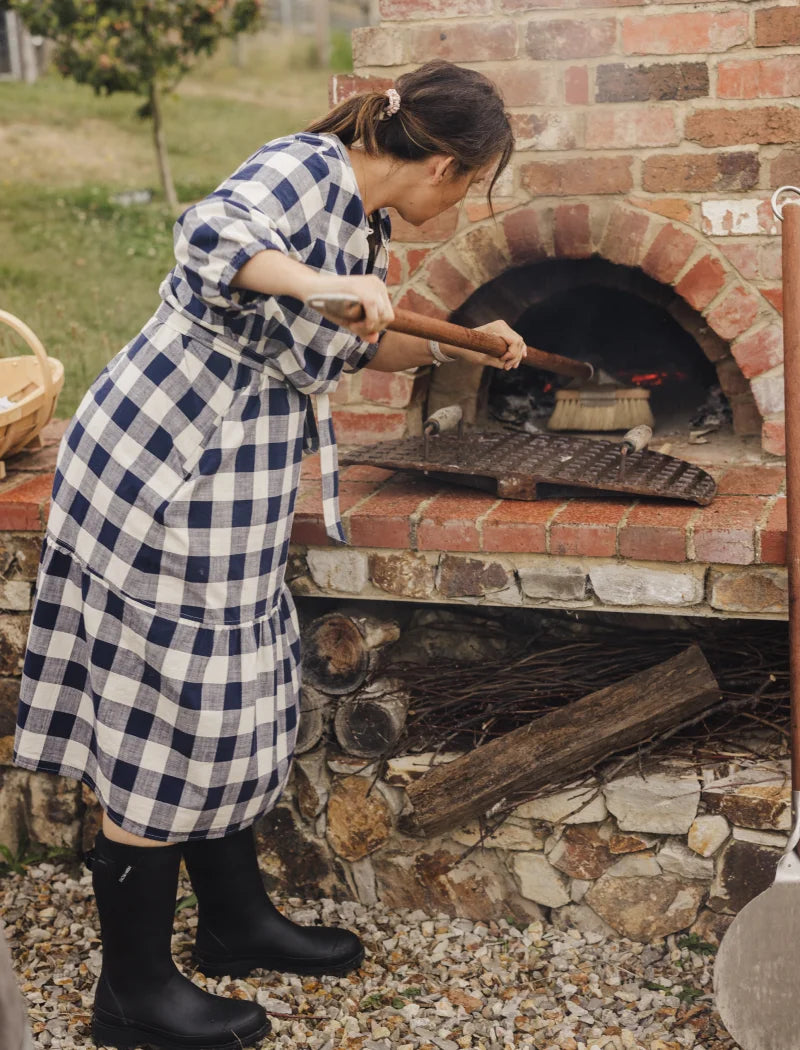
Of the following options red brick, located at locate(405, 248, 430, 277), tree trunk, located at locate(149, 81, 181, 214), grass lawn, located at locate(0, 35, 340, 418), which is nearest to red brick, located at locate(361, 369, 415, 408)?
red brick, located at locate(405, 248, 430, 277)

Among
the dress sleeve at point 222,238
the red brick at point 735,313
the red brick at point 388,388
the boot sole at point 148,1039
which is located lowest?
the boot sole at point 148,1039

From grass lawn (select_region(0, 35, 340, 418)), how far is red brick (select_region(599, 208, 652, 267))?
2484mm

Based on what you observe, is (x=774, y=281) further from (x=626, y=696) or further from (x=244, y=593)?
(x=244, y=593)

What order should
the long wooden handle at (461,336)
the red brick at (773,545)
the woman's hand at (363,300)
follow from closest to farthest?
1. the woman's hand at (363,300)
2. the long wooden handle at (461,336)
3. the red brick at (773,545)

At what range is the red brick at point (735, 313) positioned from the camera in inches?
121

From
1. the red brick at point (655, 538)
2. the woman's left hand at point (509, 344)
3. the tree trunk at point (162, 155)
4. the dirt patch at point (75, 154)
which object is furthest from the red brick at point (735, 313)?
the dirt patch at point (75, 154)

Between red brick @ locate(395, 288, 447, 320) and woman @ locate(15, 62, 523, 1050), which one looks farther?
red brick @ locate(395, 288, 447, 320)

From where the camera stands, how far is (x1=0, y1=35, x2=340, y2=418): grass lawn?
627cm

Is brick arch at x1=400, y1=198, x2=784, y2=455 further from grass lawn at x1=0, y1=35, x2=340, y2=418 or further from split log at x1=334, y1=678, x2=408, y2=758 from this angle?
grass lawn at x1=0, y1=35, x2=340, y2=418

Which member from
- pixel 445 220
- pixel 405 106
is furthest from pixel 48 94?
pixel 405 106

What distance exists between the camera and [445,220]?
127 inches

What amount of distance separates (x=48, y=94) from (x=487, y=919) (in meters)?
12.8

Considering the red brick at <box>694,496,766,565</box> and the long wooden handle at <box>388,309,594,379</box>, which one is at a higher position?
the long wooden handle at <box>388,309,594,379</box>

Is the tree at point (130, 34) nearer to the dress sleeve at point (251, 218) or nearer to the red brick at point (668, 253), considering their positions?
the red brick at point (668, 253)
